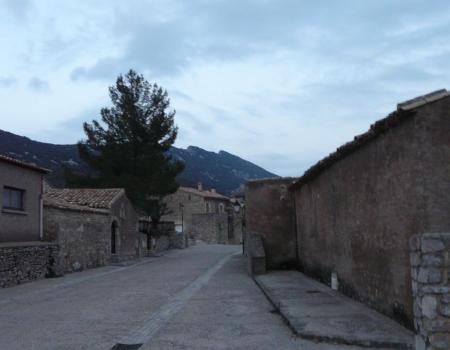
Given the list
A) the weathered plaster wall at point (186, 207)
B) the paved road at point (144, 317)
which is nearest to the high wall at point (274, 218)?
the paved road at point (144, 317)

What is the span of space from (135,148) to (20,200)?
21171 millimetres

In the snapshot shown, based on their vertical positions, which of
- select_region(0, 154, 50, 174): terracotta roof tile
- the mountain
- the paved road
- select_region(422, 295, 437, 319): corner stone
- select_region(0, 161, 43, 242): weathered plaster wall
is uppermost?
the mountain

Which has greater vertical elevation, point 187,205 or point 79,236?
point 187,205

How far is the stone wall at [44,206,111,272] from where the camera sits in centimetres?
2231

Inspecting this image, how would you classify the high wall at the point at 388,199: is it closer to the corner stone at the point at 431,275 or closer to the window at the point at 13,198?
the corner stone at the point at 431,275

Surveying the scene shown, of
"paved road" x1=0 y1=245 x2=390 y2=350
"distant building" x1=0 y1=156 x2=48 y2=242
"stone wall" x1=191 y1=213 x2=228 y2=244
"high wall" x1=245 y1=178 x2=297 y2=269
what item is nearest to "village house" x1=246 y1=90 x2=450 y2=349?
"paved road" x1=0 y1=245 x2=390 y2=350

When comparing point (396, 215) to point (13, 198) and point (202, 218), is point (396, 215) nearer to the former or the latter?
point (13, 198)

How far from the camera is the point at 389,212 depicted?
885cm

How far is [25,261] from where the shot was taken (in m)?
19.2

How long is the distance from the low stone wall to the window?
147cm

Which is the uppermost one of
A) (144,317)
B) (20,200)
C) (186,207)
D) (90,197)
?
(186,207)

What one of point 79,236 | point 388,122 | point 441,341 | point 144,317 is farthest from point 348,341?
point 79,236

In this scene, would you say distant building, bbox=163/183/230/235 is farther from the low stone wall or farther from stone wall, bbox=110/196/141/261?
the low stone wall

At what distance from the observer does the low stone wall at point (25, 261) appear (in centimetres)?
1756
